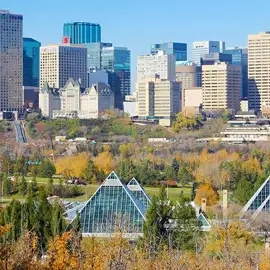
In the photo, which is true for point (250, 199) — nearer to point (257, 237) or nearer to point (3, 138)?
point (257, 237)

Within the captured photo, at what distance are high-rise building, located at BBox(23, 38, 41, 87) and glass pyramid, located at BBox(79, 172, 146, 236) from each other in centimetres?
9339

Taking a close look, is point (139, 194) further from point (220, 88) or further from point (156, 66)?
point (156, 66)

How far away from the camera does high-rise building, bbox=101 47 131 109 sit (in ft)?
385

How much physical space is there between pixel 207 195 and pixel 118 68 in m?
87.9

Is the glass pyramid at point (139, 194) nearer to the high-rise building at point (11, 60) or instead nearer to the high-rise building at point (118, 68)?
the high-rise building at point (11, 60)

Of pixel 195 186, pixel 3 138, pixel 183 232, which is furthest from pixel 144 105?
pixel 183 232

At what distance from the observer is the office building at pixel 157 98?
99562mm

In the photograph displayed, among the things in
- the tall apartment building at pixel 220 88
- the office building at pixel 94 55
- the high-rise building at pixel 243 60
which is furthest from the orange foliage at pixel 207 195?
the office building at pixel 94 55

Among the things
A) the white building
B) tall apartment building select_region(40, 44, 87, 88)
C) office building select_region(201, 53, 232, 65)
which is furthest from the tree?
office building select_region(201, 53, 232, 65)

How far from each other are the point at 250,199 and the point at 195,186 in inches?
476

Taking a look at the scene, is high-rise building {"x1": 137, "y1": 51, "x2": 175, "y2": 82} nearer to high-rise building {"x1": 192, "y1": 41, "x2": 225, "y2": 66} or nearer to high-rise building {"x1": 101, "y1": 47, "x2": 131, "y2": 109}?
high-rise building {"x1": 101, "y1": 47, "x2": 131, "y2": 109}

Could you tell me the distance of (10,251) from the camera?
1842 cm

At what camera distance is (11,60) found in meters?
112

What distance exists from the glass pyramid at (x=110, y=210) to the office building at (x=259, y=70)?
75.2m
